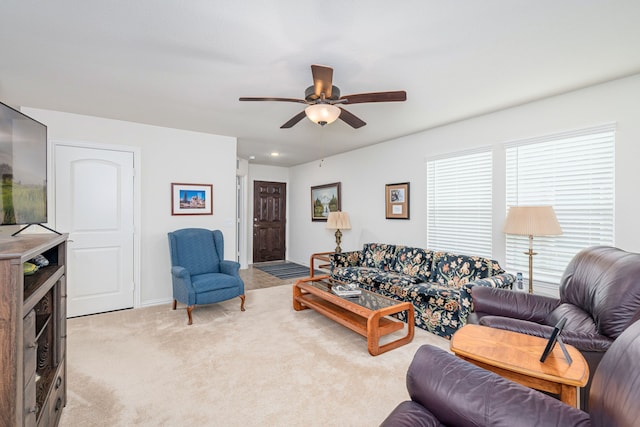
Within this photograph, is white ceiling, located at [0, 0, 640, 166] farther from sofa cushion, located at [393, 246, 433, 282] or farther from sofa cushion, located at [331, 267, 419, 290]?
Answer: sofa cushion, located at [331, 267, 419, 290]

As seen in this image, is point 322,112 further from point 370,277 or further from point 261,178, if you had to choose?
point 261,178

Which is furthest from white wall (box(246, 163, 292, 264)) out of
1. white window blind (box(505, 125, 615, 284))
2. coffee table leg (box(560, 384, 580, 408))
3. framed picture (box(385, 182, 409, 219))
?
coffee table leg (box(560, 384, 580, 408))

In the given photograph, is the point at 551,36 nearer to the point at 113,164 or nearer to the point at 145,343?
the point at 145,343

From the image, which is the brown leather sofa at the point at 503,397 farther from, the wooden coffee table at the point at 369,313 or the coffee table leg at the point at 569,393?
the wooden coffee table at the point at 369,313

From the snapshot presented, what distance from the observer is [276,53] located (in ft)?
7.02

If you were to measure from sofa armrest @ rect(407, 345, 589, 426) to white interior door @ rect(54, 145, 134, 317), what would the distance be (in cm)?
393

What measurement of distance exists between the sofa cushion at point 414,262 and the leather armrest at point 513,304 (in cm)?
130

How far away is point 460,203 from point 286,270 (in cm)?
387

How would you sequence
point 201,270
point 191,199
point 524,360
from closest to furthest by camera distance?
1. point 524,360
2. point 201,270
3. point 191,199

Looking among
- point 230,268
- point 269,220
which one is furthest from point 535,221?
point 269,220

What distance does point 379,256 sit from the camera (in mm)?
4500

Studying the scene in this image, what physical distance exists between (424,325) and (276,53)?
2.99 meters

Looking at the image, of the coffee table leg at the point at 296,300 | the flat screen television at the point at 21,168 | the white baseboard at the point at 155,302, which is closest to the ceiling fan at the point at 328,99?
the flat screen television at the point at 21,168

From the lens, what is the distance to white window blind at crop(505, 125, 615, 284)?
2674mm
